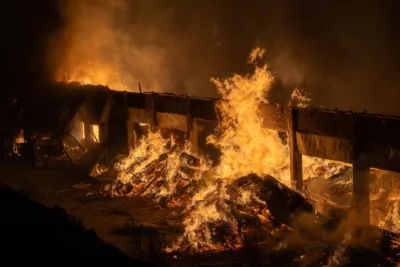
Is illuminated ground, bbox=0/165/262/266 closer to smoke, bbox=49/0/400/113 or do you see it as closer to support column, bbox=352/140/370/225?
support column, bbox=352/140/370/225

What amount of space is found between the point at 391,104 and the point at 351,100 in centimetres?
229

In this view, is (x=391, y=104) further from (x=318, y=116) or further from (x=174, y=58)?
(x=174, y=58)

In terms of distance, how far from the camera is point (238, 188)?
53.1ft

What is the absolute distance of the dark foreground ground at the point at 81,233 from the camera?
21.9 feet

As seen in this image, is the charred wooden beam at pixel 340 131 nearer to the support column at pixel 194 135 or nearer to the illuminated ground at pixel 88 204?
the support column at pixel 194 135

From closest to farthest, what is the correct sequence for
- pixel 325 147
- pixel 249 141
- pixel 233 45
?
pixel 325 147 → pixel 249 141 → pixel 233 45

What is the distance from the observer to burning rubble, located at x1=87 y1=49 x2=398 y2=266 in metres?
14.1

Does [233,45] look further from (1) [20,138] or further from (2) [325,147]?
(2) [325,147]

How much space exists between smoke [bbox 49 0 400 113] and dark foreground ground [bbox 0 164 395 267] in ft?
35.0

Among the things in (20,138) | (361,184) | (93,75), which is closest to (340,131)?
(361,184)

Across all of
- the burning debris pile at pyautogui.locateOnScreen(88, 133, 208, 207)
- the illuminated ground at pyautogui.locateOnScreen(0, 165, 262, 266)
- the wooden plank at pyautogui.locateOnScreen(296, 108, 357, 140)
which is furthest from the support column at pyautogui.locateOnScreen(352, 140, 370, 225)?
the burning debris pile at pyautogui.locateOnScreen(88, 133, 208, 207)

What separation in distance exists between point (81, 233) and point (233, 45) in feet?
83.1

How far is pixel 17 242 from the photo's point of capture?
6.83 meters

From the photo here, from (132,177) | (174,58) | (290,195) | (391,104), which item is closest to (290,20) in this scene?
(391,104)
